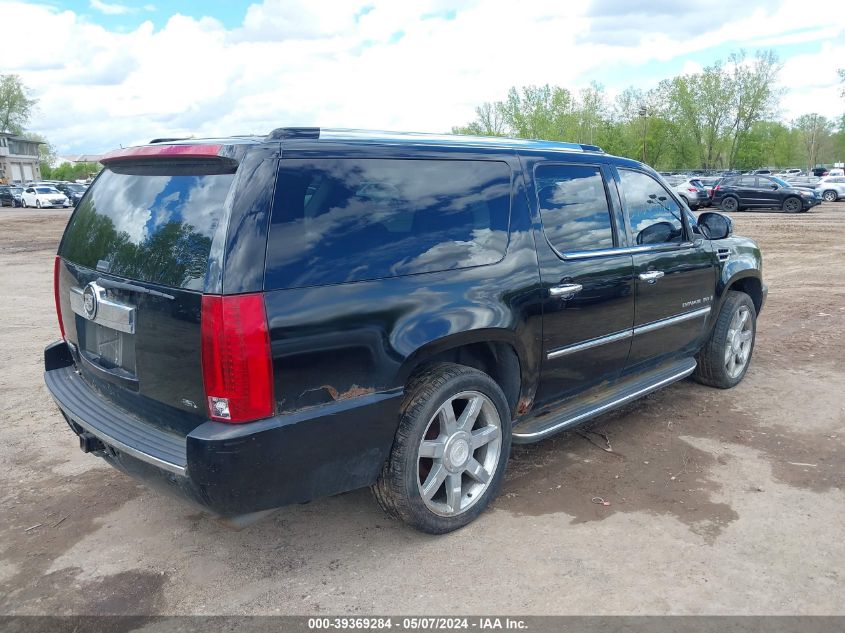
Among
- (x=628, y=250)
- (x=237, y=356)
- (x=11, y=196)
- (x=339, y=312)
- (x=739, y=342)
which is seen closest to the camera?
(x=237, y=356)

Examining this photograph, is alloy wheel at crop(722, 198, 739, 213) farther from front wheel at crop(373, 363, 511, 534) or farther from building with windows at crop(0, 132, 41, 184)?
building with windows at crop(0, 132, 41, 184)

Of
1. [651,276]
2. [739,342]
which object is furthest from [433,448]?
[739,342]

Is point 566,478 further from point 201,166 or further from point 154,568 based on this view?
point 201,166

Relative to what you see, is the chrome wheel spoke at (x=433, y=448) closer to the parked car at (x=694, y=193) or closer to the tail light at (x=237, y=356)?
the tail light at (x=237, y=356)

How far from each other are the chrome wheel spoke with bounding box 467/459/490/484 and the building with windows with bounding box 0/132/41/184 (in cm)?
10271

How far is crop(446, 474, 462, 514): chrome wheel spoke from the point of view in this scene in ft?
11.4

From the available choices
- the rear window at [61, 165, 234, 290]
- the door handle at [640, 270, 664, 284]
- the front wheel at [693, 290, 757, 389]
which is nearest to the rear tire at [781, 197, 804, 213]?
the front wheel at [693, 290, 757, 389]

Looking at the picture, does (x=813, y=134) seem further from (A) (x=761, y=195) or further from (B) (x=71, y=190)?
(B) (x=71, y=190)

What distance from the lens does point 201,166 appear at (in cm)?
300

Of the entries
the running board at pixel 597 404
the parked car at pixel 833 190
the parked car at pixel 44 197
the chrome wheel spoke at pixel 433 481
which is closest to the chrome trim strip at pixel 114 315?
the chrome wheel spoke at pixel 433 481

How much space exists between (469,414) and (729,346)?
304 cm

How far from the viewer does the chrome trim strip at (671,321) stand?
455 centimetres

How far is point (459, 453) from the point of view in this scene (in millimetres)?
3508

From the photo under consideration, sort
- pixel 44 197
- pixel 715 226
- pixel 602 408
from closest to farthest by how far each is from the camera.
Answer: pixel 602 408, pixel 715 226, pixel 44 197
